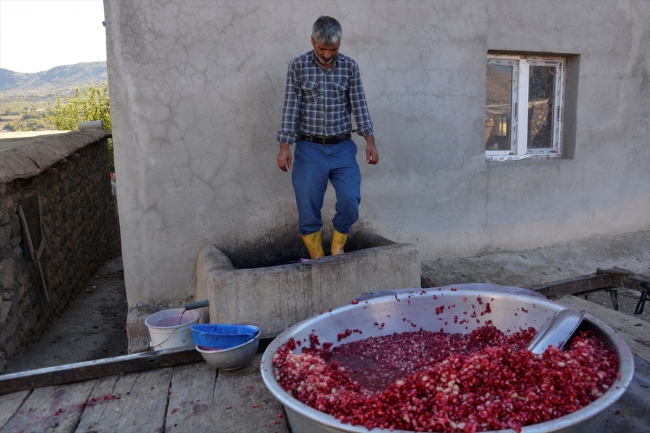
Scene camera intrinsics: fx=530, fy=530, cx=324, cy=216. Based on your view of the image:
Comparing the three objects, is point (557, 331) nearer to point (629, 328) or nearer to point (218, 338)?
point (629, 328)

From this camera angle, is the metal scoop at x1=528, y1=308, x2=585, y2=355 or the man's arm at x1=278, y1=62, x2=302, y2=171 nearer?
the metal scoop at x1=528, y1=308, x2=585, y2=355

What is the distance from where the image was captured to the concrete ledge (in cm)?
306

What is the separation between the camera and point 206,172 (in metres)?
3.83

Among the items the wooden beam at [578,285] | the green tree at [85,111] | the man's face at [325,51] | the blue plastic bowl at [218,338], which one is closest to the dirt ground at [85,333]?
the blue plastic bowl at [218,338]

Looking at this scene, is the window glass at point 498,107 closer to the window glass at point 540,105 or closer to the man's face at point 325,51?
the window glass at point 540,105

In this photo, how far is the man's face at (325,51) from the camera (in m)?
3.24

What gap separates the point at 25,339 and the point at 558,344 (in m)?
4.03

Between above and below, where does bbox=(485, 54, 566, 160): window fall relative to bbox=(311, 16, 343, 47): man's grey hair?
below

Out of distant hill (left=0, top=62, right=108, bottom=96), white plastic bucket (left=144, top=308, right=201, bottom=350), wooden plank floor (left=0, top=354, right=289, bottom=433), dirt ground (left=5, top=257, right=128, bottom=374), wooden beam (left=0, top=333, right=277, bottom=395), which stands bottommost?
dirt ground (left=5, top=257, right=128, bottom=374)

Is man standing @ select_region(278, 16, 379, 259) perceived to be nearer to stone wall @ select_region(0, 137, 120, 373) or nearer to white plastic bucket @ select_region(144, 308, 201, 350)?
white plastic bucket @ select_region(144, 308, 201, 350)

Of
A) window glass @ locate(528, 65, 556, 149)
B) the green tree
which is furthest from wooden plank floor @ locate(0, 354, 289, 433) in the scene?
the green tree

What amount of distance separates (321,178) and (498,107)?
2.33 metres

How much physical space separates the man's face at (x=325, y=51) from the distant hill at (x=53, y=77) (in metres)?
118

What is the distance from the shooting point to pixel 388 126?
14.3ft
